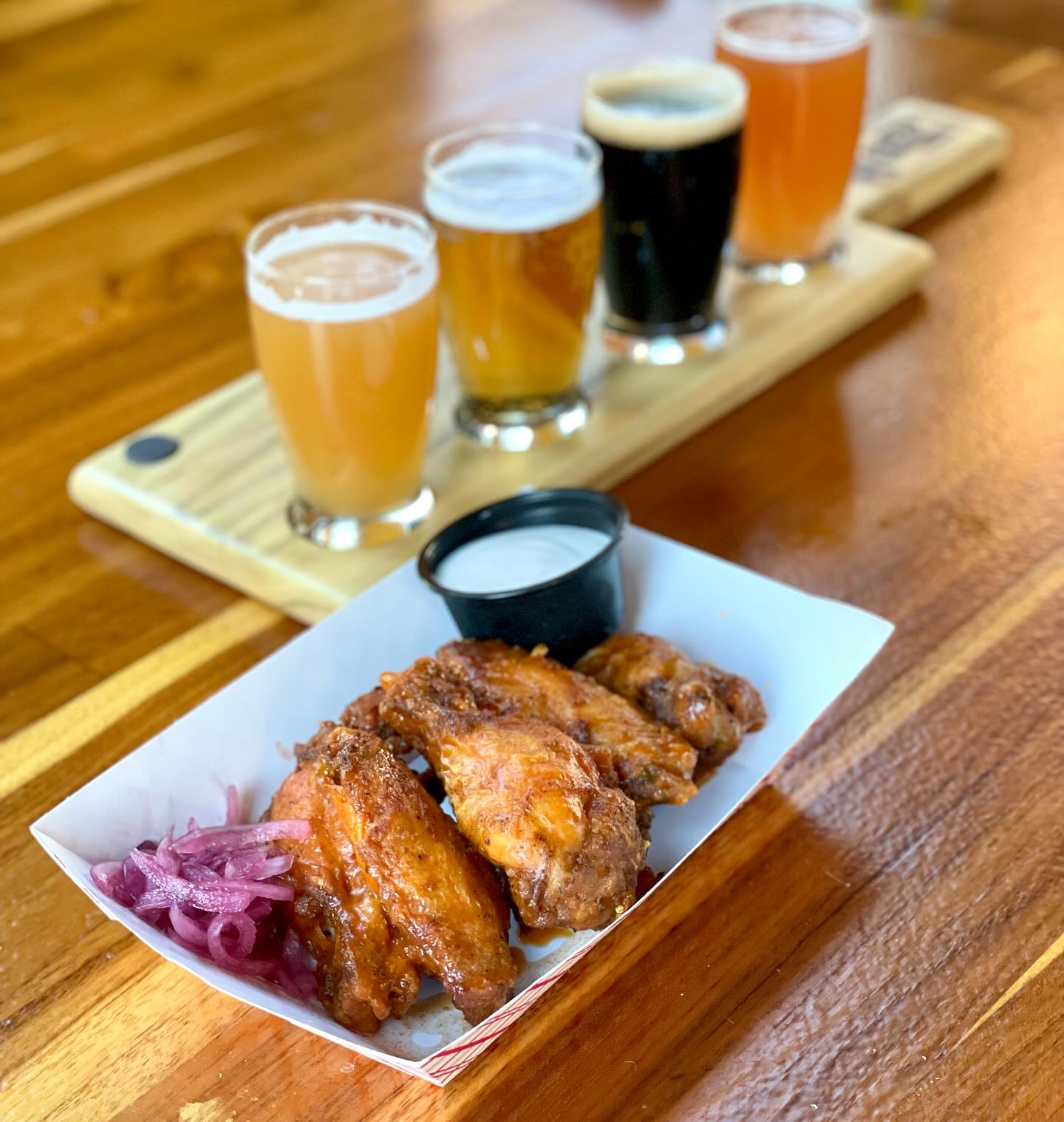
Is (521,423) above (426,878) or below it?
below

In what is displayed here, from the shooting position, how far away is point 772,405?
5.61ft

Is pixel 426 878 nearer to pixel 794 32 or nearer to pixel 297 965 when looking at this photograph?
pixel 297 965

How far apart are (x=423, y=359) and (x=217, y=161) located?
1.04 meters

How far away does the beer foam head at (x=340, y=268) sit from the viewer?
1.35m

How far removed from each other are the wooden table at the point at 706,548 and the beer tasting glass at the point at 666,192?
0.50 ft

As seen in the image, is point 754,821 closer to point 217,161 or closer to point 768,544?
point 768,544

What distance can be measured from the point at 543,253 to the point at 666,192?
20 centimetres

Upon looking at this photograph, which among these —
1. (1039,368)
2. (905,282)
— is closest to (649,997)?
(1039,368)

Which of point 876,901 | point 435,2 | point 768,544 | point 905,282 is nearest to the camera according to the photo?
point 876,901

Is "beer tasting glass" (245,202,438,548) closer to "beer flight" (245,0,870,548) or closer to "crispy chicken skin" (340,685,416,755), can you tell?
"beer flight" (245,0,870,548)

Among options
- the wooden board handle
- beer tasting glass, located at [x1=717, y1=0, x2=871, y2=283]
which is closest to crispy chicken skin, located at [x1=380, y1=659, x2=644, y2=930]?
beer tasting glass, located at [x1=717, y1=0, x2=871, y2=283]

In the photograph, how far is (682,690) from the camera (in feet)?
3.71

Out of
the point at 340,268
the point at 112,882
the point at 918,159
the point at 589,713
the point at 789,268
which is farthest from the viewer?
the point at 918,159

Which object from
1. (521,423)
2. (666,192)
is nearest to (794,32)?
(666,192)
